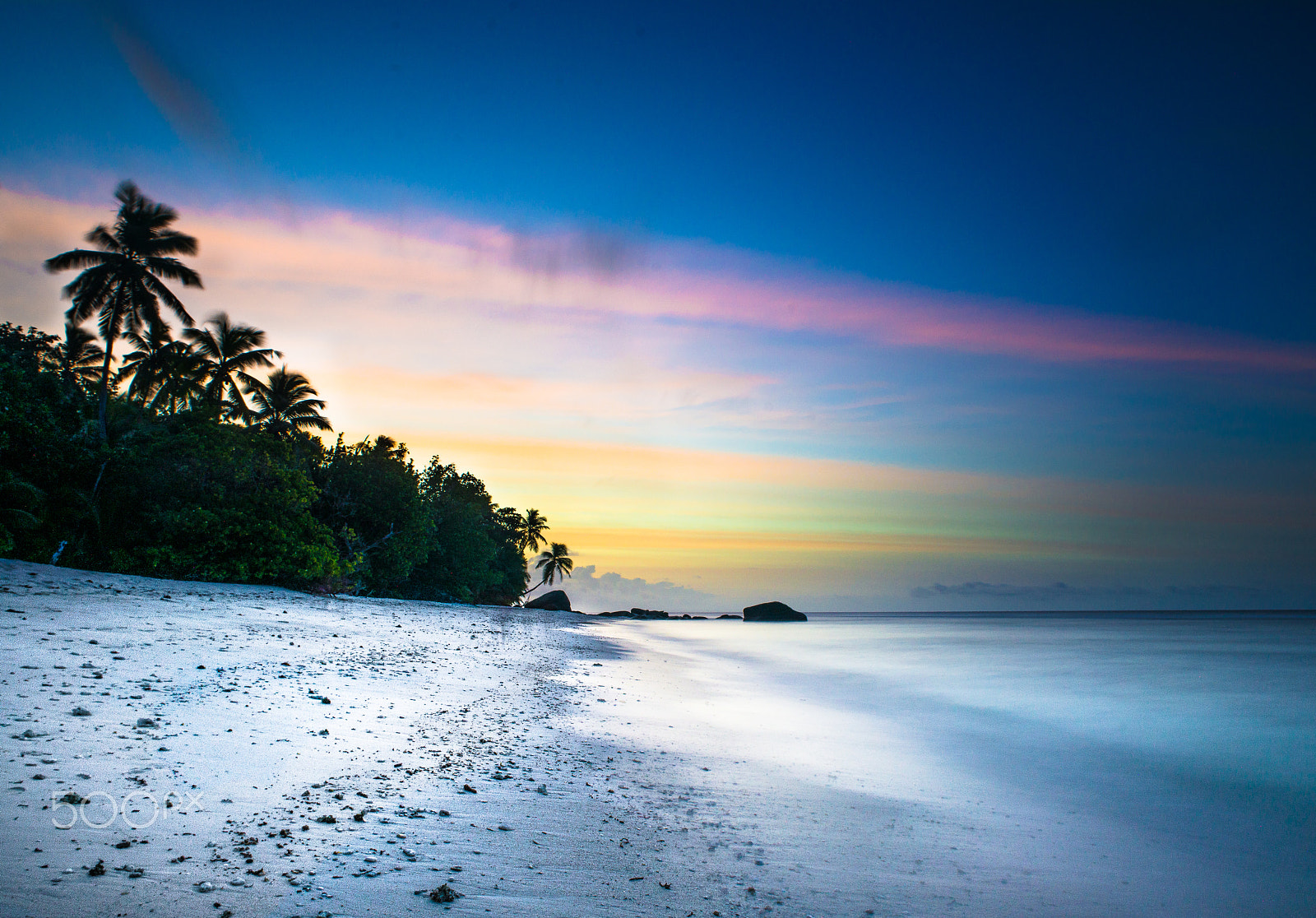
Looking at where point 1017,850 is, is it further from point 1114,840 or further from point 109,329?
point 109,329

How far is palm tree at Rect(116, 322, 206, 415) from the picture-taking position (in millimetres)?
31500

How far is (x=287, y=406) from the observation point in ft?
130

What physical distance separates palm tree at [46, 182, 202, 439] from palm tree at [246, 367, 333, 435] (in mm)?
8271

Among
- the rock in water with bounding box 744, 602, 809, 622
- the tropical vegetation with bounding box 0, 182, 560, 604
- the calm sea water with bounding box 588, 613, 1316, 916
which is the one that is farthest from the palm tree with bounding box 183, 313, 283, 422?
the rock in water with bounding box 744, 602, 809, 622

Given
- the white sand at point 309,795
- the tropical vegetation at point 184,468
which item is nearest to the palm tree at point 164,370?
the tropical vegetation at point 184,468

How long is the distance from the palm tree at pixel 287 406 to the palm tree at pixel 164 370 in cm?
333

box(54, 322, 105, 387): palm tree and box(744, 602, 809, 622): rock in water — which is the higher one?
box(54, 322, 105, 387): palm tree

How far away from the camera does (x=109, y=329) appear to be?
29.5 metres

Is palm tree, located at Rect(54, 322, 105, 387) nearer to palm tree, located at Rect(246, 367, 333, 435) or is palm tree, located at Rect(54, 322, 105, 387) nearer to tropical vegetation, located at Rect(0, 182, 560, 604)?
tropical vegetation, located at Rect(0, 182, 560, 604)

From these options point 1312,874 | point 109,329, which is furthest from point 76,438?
point 1312,874

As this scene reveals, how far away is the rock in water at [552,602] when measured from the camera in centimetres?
6806

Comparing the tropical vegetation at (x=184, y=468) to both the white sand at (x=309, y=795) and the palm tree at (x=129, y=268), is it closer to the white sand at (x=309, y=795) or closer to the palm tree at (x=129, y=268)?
the palm tree at (x=129, y=268)

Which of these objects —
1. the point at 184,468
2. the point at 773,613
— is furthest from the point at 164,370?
the point at 773,613

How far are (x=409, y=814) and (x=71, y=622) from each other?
6.83 metres
